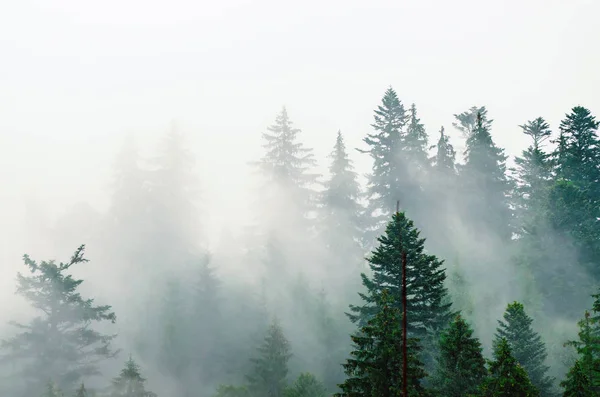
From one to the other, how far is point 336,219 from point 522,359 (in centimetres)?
3228

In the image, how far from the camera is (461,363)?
69.0 feet

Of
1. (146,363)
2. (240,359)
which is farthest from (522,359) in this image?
(146,363)

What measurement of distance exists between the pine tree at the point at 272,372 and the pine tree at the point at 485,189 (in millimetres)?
29730

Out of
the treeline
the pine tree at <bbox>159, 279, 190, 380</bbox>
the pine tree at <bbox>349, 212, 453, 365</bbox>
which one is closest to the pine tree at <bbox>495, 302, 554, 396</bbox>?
the treeline

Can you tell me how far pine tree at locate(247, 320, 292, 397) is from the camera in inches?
1492

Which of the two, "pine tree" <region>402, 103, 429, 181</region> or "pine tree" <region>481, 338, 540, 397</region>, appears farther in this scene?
"pine tree" <region>402, 103, 429, 181</region>

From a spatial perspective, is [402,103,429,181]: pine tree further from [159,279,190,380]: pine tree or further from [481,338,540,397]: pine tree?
[481,338,540,397]: pine tree

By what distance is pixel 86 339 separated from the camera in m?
39.7

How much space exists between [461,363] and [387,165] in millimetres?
39596

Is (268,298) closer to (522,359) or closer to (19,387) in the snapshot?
(19,387)

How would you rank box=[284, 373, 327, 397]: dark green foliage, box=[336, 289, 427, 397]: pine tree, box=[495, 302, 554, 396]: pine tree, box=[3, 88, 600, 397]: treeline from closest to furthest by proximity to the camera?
1. box=[336, 289, 427, 397]: pine tree
2. box=[495, 302, 554, 396]: pine tree
3. box=[284, 373, 327, 397]: dark green foliage
4. box=[3, 88, 600, 397]: treeline

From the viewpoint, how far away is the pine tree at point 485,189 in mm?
58438

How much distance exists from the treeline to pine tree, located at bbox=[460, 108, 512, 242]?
0.52 ft

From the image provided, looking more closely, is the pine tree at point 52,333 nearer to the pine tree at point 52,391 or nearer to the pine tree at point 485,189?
the pine tree at point 52,391
